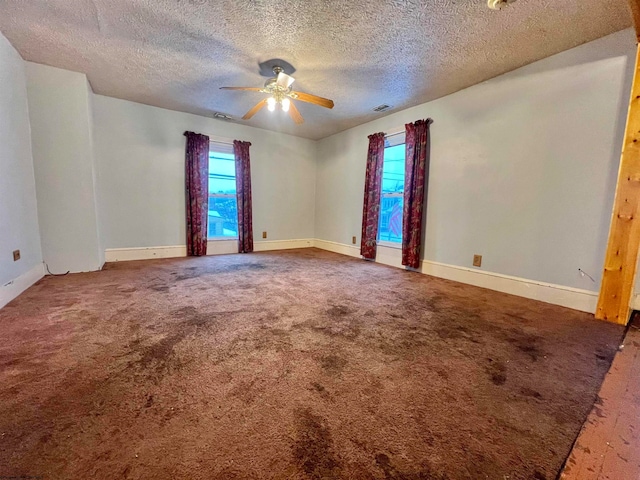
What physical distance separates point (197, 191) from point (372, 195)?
280cm

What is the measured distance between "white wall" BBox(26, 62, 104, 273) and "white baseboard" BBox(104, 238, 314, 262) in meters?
0.60

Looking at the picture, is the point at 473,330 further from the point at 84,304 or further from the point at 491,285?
the point at 84,304

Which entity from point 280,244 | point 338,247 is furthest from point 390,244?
point 280,244

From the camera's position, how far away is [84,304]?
2.18 m

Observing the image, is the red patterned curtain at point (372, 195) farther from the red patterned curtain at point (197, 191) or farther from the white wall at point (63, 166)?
the white wall at point (63, 166)

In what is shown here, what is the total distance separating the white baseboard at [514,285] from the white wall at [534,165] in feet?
0.22

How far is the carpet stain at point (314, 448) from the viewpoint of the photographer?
2.74ft

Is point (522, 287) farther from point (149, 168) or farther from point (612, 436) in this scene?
point (149, 168)

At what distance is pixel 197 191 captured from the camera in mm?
4223

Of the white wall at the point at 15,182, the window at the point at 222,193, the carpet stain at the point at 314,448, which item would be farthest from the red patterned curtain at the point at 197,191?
the carpet stain at the point at 314,448

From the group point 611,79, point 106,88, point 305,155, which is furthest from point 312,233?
point 611,79

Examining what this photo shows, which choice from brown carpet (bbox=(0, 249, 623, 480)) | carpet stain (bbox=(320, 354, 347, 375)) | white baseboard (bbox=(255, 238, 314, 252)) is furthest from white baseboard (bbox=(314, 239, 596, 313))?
carpet stain (bbox=(320, 354, 347, 375))

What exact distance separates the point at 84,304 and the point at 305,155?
4309 millimetres

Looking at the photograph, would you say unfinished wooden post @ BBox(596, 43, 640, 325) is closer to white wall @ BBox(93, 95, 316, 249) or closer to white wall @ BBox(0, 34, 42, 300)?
white wall @ BBox(93, 95, 316, 249)
